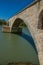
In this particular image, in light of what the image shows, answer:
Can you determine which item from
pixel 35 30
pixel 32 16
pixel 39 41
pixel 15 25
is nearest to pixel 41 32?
pixel 39 41

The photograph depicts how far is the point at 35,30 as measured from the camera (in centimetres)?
1057

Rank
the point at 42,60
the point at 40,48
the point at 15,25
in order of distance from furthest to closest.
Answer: the point at 15,25, the point at 40,48, the point at 42,60

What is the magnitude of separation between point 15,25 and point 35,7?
14741 mm

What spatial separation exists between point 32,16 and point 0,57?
376cm

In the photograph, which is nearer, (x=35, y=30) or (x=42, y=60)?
(x=42, y=60)

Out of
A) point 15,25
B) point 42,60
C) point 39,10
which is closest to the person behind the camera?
point 42,60

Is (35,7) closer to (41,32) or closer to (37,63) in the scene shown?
(41,32)

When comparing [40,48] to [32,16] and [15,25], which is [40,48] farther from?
[15,25]

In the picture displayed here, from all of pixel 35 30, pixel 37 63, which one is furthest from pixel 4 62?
pixel 35 30

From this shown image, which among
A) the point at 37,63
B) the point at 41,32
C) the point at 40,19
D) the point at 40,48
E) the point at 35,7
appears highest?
the point at 35,7

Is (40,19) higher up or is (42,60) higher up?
(40,19)

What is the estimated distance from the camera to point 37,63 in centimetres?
865

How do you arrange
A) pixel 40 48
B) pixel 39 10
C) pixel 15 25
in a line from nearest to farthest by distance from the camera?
pixel 40 48 → pixel 39 10 → pixel 15 25

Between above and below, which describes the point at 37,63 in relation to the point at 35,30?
below
